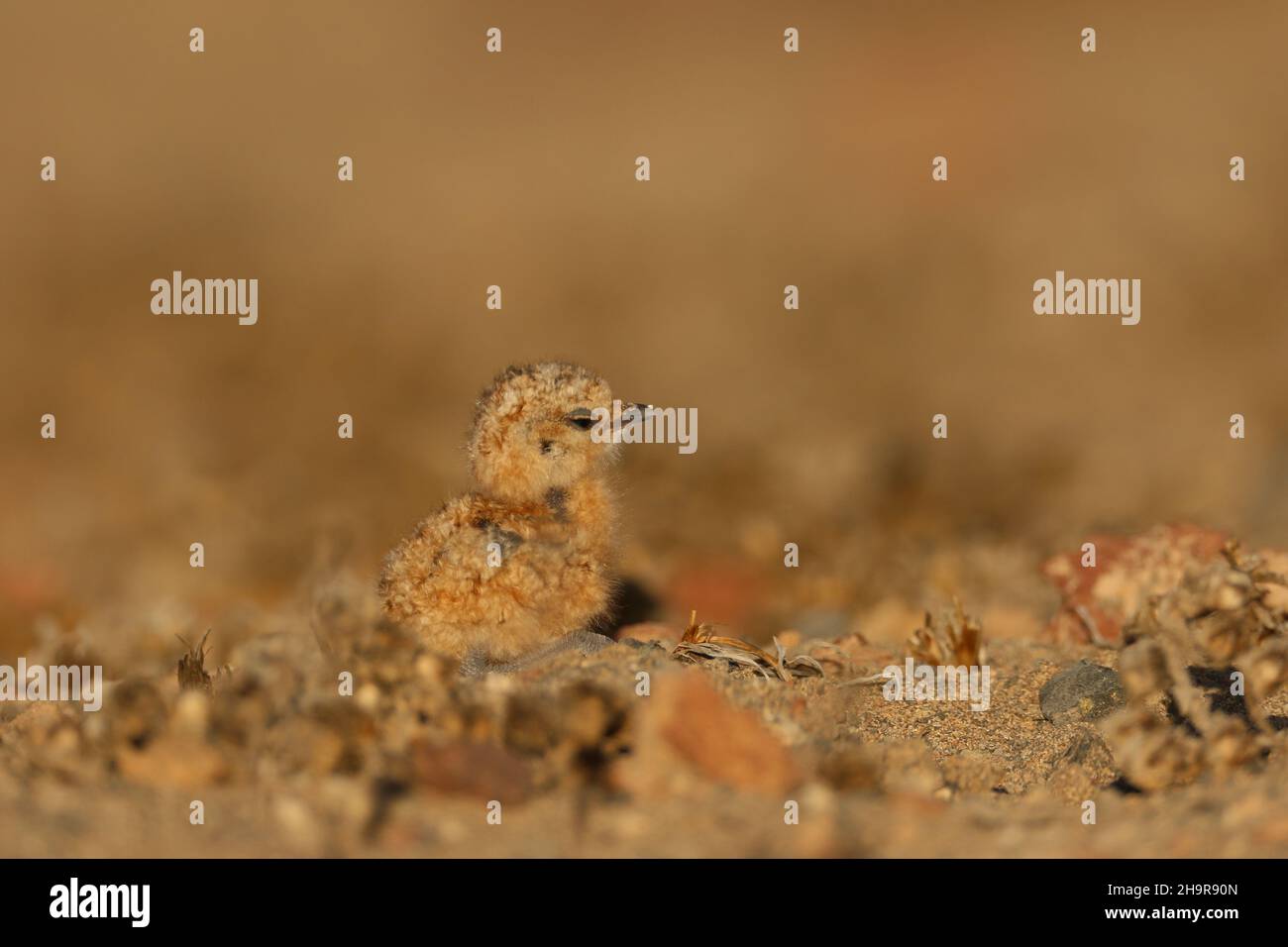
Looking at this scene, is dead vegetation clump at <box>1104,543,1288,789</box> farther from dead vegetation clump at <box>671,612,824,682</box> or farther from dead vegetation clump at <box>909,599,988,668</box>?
dead vegetation clump at <box>671,612,824,682</box>

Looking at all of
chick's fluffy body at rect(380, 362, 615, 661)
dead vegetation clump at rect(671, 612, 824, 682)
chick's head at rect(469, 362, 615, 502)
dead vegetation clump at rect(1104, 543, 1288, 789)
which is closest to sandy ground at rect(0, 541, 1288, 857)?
dead vegetation clump at rect(1104, 543, 1288, 789)

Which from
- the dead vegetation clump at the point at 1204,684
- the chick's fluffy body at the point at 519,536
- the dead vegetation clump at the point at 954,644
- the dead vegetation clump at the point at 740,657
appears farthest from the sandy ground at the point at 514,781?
the dead vegetation clump at the point at 954,644

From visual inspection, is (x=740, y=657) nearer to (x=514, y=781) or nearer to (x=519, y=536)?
(x=519, y=536)

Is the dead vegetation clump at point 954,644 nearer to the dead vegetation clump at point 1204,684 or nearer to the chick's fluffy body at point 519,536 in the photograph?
the dead vegetation clump at point 1204,684

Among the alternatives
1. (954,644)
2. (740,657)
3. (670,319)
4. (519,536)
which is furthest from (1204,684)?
(670,319)

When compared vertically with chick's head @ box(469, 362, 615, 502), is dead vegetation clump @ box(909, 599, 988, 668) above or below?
below

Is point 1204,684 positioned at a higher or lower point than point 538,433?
lower

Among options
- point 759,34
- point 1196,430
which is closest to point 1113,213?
point 1196,430

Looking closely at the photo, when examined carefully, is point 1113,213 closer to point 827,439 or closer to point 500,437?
point 827,439

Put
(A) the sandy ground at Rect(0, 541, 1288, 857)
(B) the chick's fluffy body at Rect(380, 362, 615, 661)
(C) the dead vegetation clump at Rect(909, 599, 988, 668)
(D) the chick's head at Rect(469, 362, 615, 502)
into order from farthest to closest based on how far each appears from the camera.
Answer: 1. (C) the dead vegetation clump at Rect(909, 599, 988, 668)
2. (D) the chick's head at Rect(469, 362, 615, 502)
3. (B) the chick's fluffy body at Rect(380, 362, 615, 661)
4. (A) the sandy ground at Rect(0, 541, 1288, 857)
